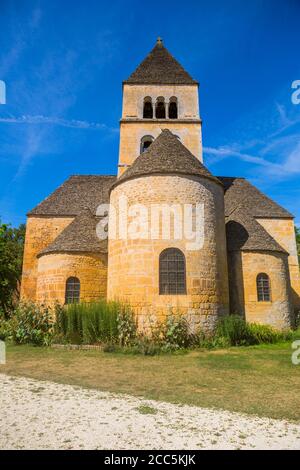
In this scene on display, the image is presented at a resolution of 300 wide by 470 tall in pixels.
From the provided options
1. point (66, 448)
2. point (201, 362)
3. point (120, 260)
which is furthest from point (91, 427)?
point (120, 260)

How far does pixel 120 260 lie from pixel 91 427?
8531 mm

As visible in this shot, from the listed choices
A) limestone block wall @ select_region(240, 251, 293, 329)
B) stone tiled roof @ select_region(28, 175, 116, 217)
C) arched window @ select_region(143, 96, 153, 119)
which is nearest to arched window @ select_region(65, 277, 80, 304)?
stone tiled roof @ select_region(28, 175, 116, 217)

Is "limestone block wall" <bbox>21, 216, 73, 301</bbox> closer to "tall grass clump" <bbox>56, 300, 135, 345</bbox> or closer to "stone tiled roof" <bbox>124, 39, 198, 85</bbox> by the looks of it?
"tall grass clump" <bbox>56, 300, 135, 345</bbox>

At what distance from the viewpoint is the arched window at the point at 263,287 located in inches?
564

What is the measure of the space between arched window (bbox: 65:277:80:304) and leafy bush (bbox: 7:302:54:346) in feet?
6.78

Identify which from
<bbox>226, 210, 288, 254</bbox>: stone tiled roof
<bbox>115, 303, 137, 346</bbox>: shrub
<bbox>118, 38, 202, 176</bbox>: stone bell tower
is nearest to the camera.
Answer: <bbox>115, 303, 137, 346</bbox>: shrub

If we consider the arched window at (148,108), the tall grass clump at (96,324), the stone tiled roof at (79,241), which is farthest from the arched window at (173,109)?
the tall grass clump at (96,324)

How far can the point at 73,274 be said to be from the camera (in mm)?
14727

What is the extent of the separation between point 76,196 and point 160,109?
863 cm

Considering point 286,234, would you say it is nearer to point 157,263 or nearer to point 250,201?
point 250,201

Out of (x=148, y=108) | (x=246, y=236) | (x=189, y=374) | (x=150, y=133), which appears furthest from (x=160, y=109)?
(x=189, y=374)

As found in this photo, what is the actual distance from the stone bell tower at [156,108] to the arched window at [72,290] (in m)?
8.46

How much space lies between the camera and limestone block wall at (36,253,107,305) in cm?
1461
